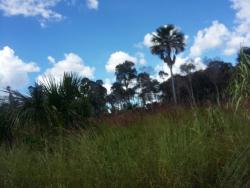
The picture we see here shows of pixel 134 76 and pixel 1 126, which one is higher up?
pixel 134 76

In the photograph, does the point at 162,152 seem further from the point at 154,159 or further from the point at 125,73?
the point at 125,73

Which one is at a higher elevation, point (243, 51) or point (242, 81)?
point (243, 51)

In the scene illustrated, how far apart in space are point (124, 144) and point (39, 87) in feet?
18.9

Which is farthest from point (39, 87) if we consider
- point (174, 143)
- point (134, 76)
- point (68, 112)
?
point (134, 76)

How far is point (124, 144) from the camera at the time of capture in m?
5.36

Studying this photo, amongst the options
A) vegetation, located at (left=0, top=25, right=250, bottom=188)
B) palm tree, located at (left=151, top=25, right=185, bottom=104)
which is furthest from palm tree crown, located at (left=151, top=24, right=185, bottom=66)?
vegetation, located at (left=0, top=25, right=250, bottom=188)

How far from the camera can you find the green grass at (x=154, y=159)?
4.59 metres

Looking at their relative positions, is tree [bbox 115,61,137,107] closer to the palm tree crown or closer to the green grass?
the palm tree crown

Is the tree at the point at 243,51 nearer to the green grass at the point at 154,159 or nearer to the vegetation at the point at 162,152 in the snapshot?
the vegetation at the point at 162,152

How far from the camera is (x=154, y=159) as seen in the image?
4.74m

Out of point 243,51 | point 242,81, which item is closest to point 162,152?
point 242,81

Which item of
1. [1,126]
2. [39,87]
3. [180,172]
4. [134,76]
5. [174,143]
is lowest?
[180,172]

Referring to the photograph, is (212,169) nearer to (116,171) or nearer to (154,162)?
(154,162)

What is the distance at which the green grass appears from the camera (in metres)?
4.59
